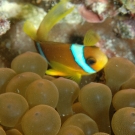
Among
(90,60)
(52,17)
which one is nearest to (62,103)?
(90,60)

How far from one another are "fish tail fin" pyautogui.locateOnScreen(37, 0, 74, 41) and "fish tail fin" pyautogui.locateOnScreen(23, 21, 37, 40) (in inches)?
1.2

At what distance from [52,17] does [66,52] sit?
0.23 metres

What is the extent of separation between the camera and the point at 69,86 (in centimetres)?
101

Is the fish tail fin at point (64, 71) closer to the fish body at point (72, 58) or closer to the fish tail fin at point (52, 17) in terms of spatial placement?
the fish body at point (72, 58)

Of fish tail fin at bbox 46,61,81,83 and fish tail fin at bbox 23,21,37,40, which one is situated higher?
fish tail fin at bbox 23,21,37,40

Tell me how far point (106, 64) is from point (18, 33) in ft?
1.96

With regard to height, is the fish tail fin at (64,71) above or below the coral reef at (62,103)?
below

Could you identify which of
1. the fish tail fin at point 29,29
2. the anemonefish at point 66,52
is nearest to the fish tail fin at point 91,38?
the anemonefish at point 66,52

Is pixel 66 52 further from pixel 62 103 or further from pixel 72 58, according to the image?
pixel 62 103

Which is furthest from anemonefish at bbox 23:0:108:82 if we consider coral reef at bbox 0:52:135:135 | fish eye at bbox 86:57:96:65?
coral reef at bbox 0:52:135:135

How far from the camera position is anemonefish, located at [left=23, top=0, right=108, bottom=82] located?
126 cm

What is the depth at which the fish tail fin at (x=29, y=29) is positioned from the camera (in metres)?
1.43

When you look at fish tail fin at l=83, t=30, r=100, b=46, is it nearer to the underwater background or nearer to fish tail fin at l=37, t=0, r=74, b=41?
the underwater background

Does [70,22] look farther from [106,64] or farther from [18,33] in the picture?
[106,64]
